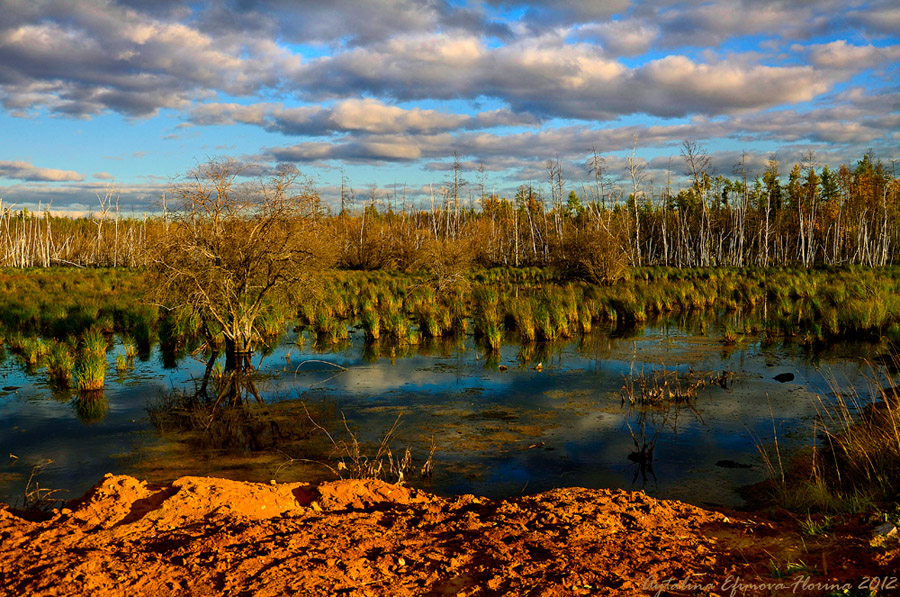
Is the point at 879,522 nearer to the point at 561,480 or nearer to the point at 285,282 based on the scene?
the point at 561,480

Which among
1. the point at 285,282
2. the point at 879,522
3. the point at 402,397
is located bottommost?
the point at 402,397

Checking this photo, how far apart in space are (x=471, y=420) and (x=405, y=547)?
4691 millimetres

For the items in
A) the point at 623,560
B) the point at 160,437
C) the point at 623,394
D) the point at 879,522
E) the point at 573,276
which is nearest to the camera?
the point at 623,560

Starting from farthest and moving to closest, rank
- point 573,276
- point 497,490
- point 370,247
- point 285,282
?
1. point 370,247
2. point 573,276
3. point 285,282
4. point 497,490

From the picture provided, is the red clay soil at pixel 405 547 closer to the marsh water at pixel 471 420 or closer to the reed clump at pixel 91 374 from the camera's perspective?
the marsh water at pixel 471 420

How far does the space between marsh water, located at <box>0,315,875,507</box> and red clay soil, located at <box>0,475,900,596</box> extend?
132 cm

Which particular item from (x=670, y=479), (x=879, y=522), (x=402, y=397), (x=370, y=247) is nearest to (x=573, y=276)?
(x=370, y=247)

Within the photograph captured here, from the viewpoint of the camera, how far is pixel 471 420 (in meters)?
8.89

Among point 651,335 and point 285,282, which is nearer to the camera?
point 285,282

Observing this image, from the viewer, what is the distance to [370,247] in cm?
4184

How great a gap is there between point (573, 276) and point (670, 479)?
23.0 m

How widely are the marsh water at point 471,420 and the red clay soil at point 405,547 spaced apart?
1.32 metres

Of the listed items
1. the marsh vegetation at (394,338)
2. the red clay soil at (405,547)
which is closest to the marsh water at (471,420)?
the marsh vegetation at (394,338)

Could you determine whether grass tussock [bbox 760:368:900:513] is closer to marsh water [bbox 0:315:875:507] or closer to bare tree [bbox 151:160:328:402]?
marsh water [bbox 0:315:875:507]
